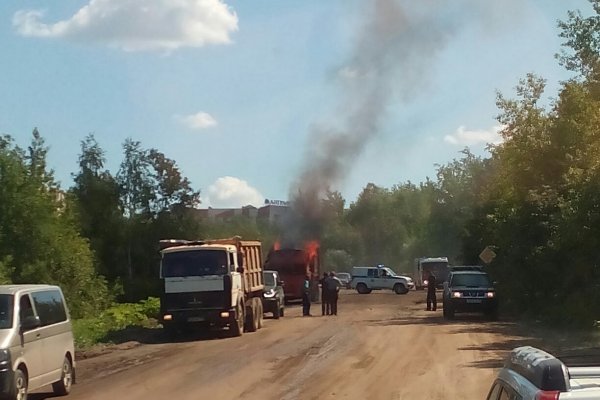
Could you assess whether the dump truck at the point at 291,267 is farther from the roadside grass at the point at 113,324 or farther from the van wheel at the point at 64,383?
the van wheel at the point at 64,383

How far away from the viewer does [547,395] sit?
3506mm

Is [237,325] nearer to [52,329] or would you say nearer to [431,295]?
[52,329]

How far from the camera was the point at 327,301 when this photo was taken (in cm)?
4103

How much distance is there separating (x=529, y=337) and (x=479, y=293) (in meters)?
8.42

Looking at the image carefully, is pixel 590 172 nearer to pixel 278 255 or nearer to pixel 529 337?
pixel 529 337

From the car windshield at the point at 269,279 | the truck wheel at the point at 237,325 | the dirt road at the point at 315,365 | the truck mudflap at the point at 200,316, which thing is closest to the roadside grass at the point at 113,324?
the dirt road at the point at 315,365

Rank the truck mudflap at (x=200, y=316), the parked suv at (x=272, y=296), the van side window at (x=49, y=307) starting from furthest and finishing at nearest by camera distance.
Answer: the parked suv at (x=272, y=296) < the truck mudflap at (x=200, y=316) < the van side window at (x=49, y=307)

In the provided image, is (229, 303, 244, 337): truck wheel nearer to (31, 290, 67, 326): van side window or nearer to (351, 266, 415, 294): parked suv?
(31, 290, 67, 326): van side window

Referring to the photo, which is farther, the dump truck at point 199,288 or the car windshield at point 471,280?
the car windshield at point 471,280

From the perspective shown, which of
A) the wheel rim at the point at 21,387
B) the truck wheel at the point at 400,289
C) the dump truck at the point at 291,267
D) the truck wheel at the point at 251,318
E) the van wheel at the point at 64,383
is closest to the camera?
the wheel rim at the point at 21,387

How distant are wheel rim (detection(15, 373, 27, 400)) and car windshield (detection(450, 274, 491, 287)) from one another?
76.4 feet

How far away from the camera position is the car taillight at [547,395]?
3499 mm

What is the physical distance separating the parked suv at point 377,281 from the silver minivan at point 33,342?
5543cm

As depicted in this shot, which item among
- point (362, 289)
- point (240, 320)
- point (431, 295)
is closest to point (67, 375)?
point (240, 320)
